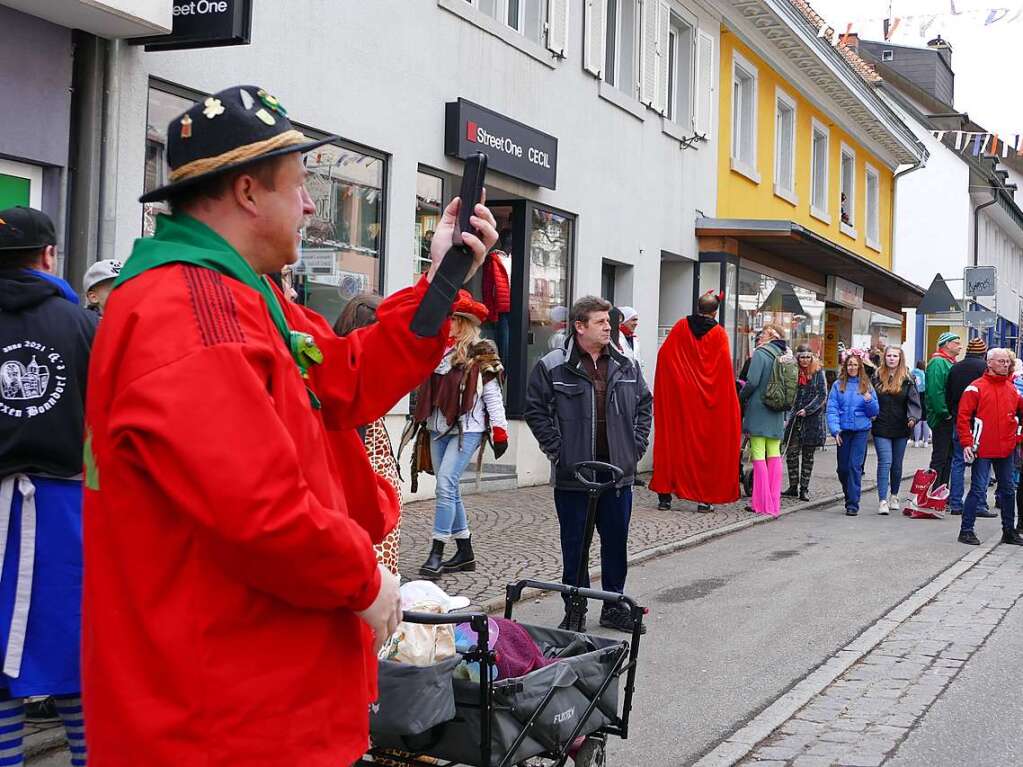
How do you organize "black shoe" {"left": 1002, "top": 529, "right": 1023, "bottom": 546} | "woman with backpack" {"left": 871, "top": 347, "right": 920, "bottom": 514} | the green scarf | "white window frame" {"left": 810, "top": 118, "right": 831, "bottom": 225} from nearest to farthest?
the green scarf < "black shoe" {"left": 1002, "top": 529, "right": 1023, "bottom": 546} < "woman with backpack" {"left": 871, "top": 347, "right": 920, "bottom": 514} < "white window frame" {"left": 810, "top": 118, "right": 831, "bottom": 225}

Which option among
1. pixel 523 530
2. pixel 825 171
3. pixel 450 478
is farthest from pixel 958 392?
pixel 825 171

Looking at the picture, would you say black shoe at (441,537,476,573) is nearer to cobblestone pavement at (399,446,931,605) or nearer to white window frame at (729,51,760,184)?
cobblestone pavement at (399,446,931,605)

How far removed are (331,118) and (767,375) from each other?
5507 millimetres

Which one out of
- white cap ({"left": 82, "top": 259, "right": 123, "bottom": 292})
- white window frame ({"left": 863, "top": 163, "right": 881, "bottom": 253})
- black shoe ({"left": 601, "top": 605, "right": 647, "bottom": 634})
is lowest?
black shoe ({"left": 601, "top": 605, "right": 647, "bottom": 634})

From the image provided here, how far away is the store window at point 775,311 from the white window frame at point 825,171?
1946mm

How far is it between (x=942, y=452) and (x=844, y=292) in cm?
1229

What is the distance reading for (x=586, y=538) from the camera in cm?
614

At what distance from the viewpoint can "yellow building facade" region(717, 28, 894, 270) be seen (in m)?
20.3

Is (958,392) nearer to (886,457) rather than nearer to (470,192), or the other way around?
(886,457)

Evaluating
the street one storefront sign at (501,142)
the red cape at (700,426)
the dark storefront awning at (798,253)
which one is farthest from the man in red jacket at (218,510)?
the dark storefront awning at (798,253)

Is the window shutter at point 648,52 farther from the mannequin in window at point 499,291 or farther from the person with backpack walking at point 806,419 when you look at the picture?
the person with backpack walking at point 806,419

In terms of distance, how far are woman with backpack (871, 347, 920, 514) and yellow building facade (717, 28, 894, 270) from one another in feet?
21.5

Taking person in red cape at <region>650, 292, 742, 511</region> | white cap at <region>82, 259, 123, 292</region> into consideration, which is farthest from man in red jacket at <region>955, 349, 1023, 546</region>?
white cap at <region>82, 259, 123, 292</region>

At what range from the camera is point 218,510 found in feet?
6.09
